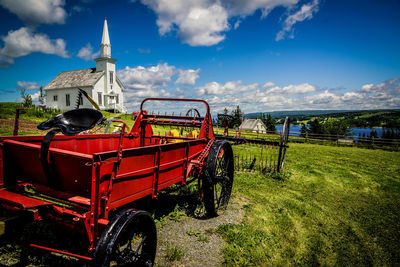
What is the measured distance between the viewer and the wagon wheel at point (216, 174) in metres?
3.65

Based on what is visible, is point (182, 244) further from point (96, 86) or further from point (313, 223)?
point (96, 86)

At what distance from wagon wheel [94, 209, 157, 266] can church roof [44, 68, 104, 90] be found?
33560 mm

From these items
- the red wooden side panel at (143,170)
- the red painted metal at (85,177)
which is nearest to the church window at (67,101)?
the red painted metal at (85,177)

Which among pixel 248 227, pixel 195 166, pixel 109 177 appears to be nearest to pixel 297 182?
pixel 248 227

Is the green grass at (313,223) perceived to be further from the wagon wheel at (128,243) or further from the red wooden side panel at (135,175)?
the red wooden side panel at (135,175)

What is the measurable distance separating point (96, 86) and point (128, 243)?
3413cm

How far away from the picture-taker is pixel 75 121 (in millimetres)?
2195

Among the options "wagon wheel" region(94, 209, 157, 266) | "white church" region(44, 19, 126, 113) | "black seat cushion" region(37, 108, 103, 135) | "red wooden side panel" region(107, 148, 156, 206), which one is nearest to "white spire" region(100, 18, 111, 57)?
"white church" region(44, 19, 126, 113)

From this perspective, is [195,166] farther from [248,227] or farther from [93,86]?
[93,86]

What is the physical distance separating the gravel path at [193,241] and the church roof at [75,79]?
32.6 metres

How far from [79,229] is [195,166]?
1967mm

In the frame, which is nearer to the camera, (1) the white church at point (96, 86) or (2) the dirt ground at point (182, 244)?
(2) the dirt ground at point (182, 244)

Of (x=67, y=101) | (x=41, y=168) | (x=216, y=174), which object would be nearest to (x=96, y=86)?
(x=67, y=101)

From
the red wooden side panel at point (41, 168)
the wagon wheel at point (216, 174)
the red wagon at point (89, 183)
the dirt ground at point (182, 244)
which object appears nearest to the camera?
the red wagon at point (89, 183)
